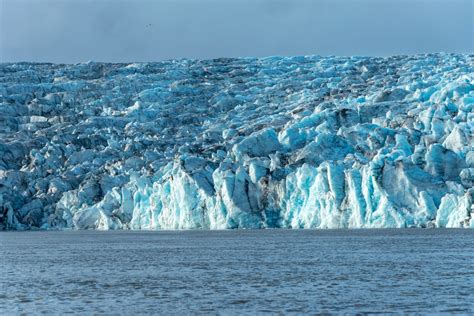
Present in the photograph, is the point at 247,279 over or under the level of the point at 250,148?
under

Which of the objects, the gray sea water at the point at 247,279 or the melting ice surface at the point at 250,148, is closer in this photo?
the gray sea water at the point at 247,279

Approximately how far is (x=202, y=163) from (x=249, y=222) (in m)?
7.96

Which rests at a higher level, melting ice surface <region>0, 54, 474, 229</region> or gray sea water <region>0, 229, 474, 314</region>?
melting ice surface <region>0, 54, 474, 229</region>

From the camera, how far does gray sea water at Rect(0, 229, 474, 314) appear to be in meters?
22.0

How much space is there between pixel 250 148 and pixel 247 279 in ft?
139

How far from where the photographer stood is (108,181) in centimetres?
7644

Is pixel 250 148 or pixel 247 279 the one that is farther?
pixel 250 148

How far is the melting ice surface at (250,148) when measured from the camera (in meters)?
58.4

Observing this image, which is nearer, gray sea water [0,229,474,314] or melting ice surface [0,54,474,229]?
gray sea water [0,229,474,314]

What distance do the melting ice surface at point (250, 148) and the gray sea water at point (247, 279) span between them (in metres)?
11.1

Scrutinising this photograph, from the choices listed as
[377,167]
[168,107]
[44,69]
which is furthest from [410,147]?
[44,69]

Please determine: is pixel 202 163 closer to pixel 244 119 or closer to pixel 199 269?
pixel 244 119

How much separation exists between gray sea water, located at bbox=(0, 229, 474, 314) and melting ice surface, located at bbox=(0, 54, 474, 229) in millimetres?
11066

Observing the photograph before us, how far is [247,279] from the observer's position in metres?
28.7
